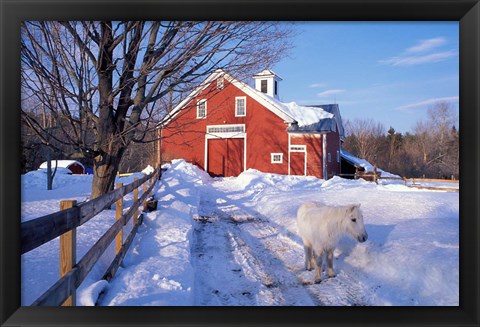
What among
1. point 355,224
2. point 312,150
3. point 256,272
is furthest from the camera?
point 312,150

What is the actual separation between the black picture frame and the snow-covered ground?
11cm

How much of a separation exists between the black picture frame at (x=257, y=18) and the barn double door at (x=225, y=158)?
28.2 ft

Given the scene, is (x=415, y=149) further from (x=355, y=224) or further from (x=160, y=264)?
(x=160, y=264)

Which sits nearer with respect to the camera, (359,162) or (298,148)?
(359,162)

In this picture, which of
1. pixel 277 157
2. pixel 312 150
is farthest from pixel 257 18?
pixel 277 157

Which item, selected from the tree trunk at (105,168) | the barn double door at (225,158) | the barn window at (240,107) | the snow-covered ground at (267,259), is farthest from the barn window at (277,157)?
the tree trunk at (105,168)

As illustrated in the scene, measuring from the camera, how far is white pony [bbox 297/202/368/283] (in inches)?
120

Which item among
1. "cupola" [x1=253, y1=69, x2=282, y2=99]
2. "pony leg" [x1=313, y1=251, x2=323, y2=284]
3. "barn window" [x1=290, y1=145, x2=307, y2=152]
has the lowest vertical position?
"pony leg" [x1=313, y1=251, x2=323, y2=284]

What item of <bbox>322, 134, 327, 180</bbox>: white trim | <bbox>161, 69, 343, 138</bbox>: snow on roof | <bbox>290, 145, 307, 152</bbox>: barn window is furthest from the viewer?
<bbox>290, 145, 307, 152</bbox>: barn window

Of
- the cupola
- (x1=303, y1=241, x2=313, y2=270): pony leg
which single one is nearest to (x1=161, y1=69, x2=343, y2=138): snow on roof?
the cupola

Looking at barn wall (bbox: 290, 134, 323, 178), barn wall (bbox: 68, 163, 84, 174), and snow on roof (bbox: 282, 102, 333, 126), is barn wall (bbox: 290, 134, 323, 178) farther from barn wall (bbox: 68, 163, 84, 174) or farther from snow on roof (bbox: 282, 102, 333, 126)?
barn wall (bbox: 68, 163, 84, 174)

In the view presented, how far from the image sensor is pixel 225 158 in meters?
11.2

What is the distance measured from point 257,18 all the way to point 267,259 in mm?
2686

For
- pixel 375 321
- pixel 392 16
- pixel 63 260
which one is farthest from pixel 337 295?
pixel 392 16
